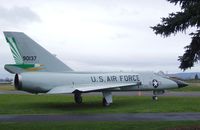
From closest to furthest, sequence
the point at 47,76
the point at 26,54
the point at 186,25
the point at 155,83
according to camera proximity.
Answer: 1. the point at 186,25
2. the point at 26,54
3. the point at 47,76
4. the point at 155,83

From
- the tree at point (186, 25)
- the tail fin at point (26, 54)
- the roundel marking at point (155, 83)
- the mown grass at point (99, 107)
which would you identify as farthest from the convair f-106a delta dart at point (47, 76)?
the tree at point (186, 25)

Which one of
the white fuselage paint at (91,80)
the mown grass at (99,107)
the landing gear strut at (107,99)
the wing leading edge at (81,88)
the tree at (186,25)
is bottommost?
the mown grass at (99,107)

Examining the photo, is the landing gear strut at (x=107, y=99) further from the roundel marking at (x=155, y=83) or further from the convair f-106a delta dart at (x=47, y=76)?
the roundel marking at (x=155, y=83)

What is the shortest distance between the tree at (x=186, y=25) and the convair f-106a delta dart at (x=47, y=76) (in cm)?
1315

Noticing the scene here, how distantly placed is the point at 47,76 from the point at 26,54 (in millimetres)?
1957

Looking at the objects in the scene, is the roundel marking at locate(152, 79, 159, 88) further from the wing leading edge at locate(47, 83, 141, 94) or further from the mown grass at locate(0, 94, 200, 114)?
the wing leading edge at locate(47, 83, 141, 94)

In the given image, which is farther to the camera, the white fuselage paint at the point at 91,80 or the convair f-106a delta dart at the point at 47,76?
the white fuselage paint at the point at 91,80

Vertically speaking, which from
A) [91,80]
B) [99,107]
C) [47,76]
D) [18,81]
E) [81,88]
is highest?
[47,76]

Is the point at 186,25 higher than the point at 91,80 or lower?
higher

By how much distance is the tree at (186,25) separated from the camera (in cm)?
1012

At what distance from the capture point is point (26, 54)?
24.3 meters

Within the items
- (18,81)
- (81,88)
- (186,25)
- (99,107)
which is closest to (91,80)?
(81,88)

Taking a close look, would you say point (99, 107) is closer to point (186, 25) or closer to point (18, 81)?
point (18, 81)

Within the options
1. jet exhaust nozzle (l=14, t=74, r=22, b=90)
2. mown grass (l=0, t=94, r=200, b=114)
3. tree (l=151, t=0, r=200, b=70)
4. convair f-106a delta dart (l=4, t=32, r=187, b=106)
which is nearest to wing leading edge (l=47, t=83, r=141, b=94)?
convair f-106a delta dart (l=4, t=32, r=187, b=106)
